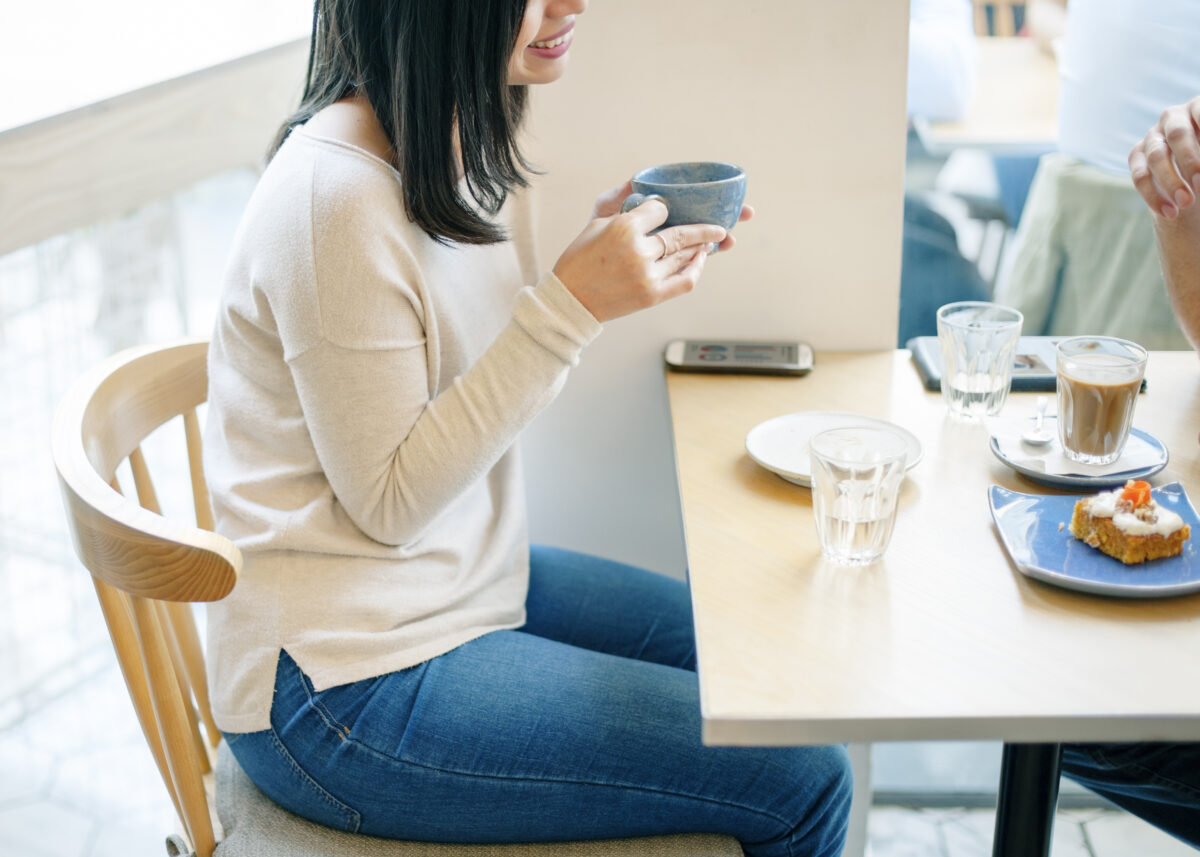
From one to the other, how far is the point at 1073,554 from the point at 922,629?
16cm

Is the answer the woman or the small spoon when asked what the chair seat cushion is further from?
the small spoon

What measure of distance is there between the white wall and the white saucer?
0.71 feet

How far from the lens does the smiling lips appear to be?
0.95 m

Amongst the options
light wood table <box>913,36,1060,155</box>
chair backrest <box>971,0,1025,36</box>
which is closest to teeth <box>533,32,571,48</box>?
light wood table <box>913,36,1060,155</box>

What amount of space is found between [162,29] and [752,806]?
1462 mm

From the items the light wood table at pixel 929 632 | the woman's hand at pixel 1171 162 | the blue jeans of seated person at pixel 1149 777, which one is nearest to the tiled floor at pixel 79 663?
the blue jeans of seated person at pixel 1149 777

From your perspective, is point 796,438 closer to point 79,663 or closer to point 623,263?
point 623,263

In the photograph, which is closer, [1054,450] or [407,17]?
[407,17]

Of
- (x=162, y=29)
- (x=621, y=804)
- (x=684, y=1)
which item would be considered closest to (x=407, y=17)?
(x=684, y=1)

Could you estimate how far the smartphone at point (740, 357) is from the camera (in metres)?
1.24

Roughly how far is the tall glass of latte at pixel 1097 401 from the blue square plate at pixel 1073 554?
7 centimetres

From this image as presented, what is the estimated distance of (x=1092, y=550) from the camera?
31.5 inches

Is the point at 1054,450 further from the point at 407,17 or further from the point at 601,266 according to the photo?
the point at 407,17

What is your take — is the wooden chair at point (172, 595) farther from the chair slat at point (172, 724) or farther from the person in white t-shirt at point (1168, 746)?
the person in white t-shirt at point (1168, 746)
